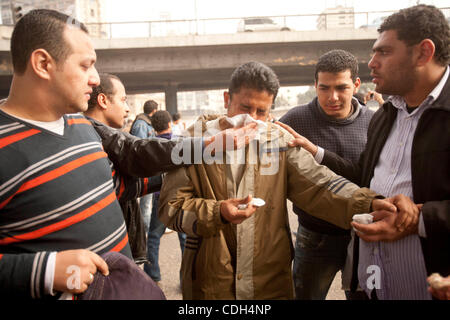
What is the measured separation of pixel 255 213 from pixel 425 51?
1.29 meters

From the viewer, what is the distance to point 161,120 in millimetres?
5137

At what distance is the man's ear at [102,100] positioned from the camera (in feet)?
7.94

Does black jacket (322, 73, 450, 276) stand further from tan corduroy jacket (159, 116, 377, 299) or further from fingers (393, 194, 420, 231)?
Answer: tan corduroy jacket (159, 116, 377, 299)

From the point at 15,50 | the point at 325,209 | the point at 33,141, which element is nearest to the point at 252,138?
the point at 325,209

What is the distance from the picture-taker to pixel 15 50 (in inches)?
55.1

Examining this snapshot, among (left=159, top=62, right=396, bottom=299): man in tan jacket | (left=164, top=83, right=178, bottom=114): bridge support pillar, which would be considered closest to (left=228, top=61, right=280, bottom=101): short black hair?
(left=159, top=62, right=396, bottom=299): man in tan jacket

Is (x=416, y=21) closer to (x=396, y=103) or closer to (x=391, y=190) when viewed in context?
(x=396, y=103)

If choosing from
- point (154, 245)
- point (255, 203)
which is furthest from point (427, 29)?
point (154, 245)

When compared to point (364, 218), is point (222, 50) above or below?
above

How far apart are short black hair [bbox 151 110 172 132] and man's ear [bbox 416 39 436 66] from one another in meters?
3.93

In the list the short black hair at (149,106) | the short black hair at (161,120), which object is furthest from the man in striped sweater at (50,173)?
the short black hair at (149,106)

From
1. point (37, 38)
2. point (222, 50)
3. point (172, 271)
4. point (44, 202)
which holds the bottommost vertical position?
point (172, 271)

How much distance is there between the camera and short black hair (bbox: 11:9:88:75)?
4.53 ft

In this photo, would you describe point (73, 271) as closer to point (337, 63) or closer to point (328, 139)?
point (328, 139)
